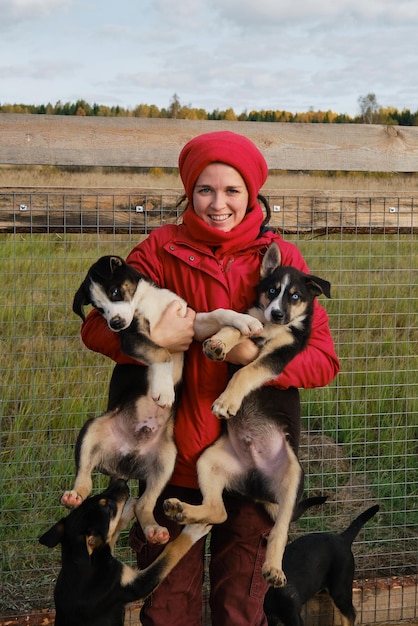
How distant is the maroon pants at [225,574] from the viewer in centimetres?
313

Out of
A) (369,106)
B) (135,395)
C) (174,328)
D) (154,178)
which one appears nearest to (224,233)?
(174,328)

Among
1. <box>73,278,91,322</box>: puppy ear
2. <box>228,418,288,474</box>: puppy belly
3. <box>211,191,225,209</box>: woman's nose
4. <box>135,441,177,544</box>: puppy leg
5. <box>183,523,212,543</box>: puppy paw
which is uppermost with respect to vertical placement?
<box>211,191,225,209</box>: woman's nose

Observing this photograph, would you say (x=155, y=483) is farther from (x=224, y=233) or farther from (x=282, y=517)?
(x=224, y=233)

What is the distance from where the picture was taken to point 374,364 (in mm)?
5863

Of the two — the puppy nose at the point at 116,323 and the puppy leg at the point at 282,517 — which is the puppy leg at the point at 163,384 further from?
the puppy leg at the point at 282,517

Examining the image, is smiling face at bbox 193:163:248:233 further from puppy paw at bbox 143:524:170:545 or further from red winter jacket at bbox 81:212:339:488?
puppy paw at bbox 143:524:170:545

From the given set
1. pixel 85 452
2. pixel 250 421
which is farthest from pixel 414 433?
pixel 85 452

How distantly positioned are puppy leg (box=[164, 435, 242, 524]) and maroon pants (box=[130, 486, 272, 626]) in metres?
0.17

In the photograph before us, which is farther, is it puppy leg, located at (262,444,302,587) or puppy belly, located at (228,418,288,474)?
puppy belly, located at (228,418,288,474)

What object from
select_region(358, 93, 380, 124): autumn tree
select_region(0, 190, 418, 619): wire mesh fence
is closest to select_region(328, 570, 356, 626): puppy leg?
select_region(0, 190, 418, 619): wire mesh fence

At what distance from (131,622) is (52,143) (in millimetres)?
2488

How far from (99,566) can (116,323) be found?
3.19 feet

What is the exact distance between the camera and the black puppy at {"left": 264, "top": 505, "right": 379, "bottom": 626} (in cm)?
403

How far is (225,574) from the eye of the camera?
3.17 metres
